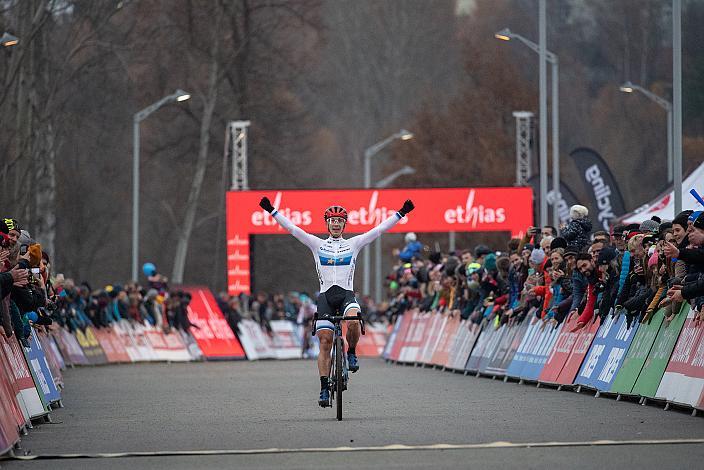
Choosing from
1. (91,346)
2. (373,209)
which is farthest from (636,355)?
(373,209)

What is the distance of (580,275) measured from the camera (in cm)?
2298

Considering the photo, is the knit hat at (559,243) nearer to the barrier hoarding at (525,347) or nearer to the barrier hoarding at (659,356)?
the barrier hoarding at (525,347)

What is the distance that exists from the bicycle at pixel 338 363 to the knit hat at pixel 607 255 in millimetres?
5269

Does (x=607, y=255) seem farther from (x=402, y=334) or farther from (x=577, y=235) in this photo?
(x=402, y=334)

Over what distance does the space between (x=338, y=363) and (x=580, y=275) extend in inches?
264

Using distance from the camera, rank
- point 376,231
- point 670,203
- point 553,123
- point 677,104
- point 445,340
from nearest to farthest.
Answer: point 376,231 < point 677,104 < point 445,340 < point 670,203 < point 553,123

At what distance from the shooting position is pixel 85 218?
7069cm

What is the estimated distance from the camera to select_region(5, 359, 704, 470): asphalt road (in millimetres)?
12742

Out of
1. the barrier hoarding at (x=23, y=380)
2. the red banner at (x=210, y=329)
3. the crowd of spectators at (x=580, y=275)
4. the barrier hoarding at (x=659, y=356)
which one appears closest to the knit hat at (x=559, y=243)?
the crowd of spectators at (x=580, y=275)

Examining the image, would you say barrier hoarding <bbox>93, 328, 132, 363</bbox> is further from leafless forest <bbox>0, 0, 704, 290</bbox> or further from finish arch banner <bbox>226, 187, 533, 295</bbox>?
finish arch banner <bbox>226, 187, 533, 295</bbox>

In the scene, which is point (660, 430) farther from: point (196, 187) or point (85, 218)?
point (85, 218)

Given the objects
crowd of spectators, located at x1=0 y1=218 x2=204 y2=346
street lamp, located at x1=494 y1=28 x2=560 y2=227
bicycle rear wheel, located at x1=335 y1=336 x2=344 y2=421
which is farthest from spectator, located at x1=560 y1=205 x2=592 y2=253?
street lamp, located at x1=494 y1=28 x2=560 y2=227

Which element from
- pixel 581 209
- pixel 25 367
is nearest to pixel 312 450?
pixel 25 367

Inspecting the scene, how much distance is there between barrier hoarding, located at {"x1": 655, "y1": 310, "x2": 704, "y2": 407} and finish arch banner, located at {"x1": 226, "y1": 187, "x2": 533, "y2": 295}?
31316 millimetres
